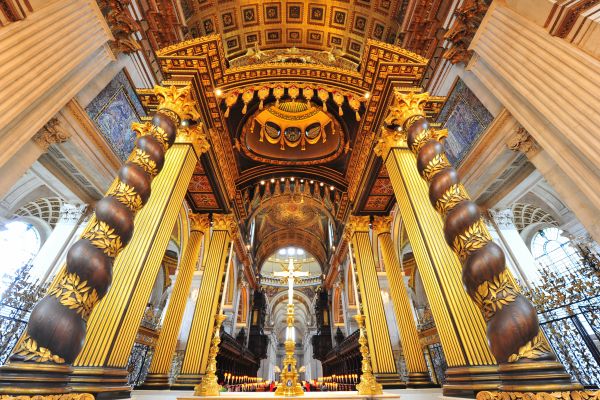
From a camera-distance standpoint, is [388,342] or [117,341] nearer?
[117,341]

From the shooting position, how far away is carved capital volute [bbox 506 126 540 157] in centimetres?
444

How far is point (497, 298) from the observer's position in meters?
2.49

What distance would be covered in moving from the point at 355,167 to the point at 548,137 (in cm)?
506

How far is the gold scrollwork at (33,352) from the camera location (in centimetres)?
205

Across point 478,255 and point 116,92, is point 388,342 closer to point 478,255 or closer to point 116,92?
point 478,255

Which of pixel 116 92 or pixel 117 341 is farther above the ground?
pixel 116 92

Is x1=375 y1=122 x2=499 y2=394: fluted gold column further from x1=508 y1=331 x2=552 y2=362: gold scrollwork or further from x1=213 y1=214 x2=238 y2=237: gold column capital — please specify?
x1=213 y1=214 x2=238 y2=237: gold column capital

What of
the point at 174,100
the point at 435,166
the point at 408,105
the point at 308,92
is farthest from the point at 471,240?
the point at 308,92

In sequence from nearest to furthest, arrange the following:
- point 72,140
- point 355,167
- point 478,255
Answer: point 478,255 → point 72,140 → point 355,167

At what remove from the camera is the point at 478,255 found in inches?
109

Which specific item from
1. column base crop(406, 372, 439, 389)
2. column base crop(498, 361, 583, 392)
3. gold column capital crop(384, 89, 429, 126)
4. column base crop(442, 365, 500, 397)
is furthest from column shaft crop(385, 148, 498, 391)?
column base crop(406, 372, 439, 389)

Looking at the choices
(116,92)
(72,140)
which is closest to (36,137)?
(72,140)

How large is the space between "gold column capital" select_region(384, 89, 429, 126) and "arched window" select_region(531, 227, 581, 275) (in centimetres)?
894

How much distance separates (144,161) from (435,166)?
4099mm
